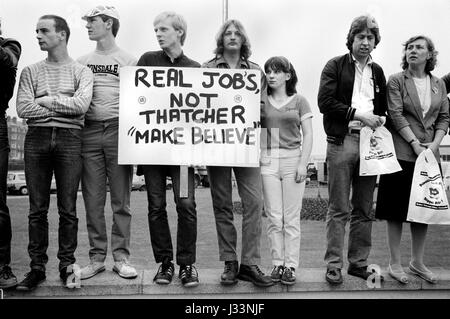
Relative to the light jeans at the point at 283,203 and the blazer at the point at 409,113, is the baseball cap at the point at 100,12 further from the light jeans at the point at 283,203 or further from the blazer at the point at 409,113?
the blazer at the point at 409,113

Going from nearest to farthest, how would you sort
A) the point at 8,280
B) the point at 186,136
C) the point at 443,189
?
the point at 8,280
the point at 186,136
the point at 443,189

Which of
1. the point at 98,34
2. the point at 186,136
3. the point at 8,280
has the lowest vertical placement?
the point at 8,280

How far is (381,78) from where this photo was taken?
16.6 feet

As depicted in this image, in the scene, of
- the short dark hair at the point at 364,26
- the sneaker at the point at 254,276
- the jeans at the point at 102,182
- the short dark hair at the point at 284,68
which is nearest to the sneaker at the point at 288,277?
the sneaker at the point at 254,276

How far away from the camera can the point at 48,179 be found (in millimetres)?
4527

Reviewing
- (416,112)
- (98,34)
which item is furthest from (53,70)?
(416,112)

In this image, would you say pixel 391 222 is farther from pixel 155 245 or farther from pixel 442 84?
pixel 155 245

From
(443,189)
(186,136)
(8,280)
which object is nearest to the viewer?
(8,280)

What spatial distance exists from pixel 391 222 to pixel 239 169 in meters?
1.58

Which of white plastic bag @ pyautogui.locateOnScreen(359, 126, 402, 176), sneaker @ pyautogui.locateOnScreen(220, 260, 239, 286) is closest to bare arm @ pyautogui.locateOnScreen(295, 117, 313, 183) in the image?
white plastic bag @ pyautogui.locateOnScreen(359, 126, 402, 176)

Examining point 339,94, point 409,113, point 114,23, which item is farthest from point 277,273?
point 114,23

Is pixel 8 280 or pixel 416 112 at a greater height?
pixel 416 112

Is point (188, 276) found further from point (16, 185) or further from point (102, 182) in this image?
point (16, 185)

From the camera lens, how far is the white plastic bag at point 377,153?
481 centimetres
